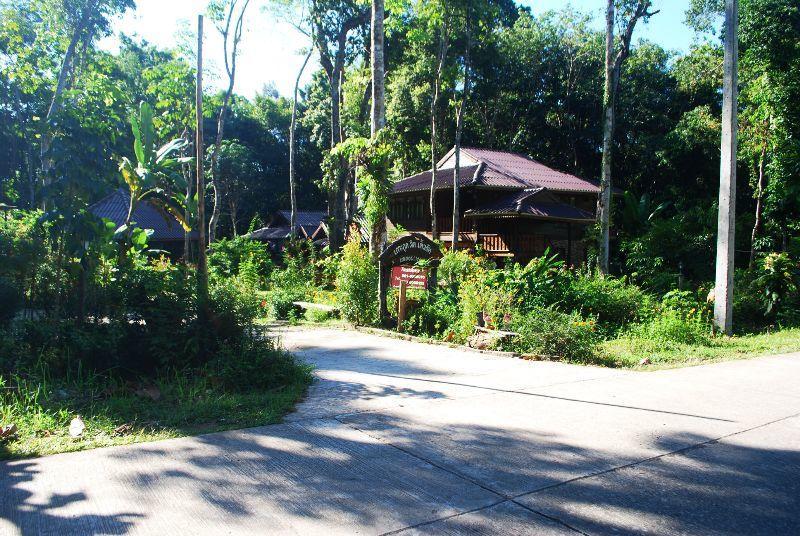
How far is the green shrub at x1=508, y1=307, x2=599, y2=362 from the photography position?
9555 mm

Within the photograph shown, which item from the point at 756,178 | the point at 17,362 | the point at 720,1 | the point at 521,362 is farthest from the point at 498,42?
the point at 17,362

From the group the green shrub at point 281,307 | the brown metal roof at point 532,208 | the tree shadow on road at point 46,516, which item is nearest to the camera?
the tree shadow on road at point 46,516

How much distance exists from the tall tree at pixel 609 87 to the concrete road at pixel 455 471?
43.7 feet

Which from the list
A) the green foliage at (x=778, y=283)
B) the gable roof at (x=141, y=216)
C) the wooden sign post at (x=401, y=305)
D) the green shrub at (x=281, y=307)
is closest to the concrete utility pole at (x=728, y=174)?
the green foliage at (x=778, y=283)

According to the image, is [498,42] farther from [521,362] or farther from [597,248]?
[521,362]

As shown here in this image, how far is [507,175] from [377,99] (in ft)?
51.8

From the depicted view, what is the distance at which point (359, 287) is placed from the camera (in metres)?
13.8

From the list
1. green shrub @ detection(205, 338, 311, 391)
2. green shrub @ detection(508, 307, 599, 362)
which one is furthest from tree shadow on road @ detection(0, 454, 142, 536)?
green shrub @ detection(508, 307, 599, 362)

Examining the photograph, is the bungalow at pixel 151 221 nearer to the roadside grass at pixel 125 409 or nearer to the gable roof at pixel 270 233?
the gable roof at pixel 270 233

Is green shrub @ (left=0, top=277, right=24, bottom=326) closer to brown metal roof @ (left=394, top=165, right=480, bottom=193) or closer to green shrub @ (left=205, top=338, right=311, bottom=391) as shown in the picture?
green shrub @ (left=205, top=338, right=311, bottom=391)

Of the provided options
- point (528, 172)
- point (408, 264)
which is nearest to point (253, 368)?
point (408, 264)

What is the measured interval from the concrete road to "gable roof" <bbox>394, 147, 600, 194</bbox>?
21.6 metres

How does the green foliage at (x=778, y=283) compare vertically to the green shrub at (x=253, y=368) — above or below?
above

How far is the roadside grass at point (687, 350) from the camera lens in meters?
9.45
